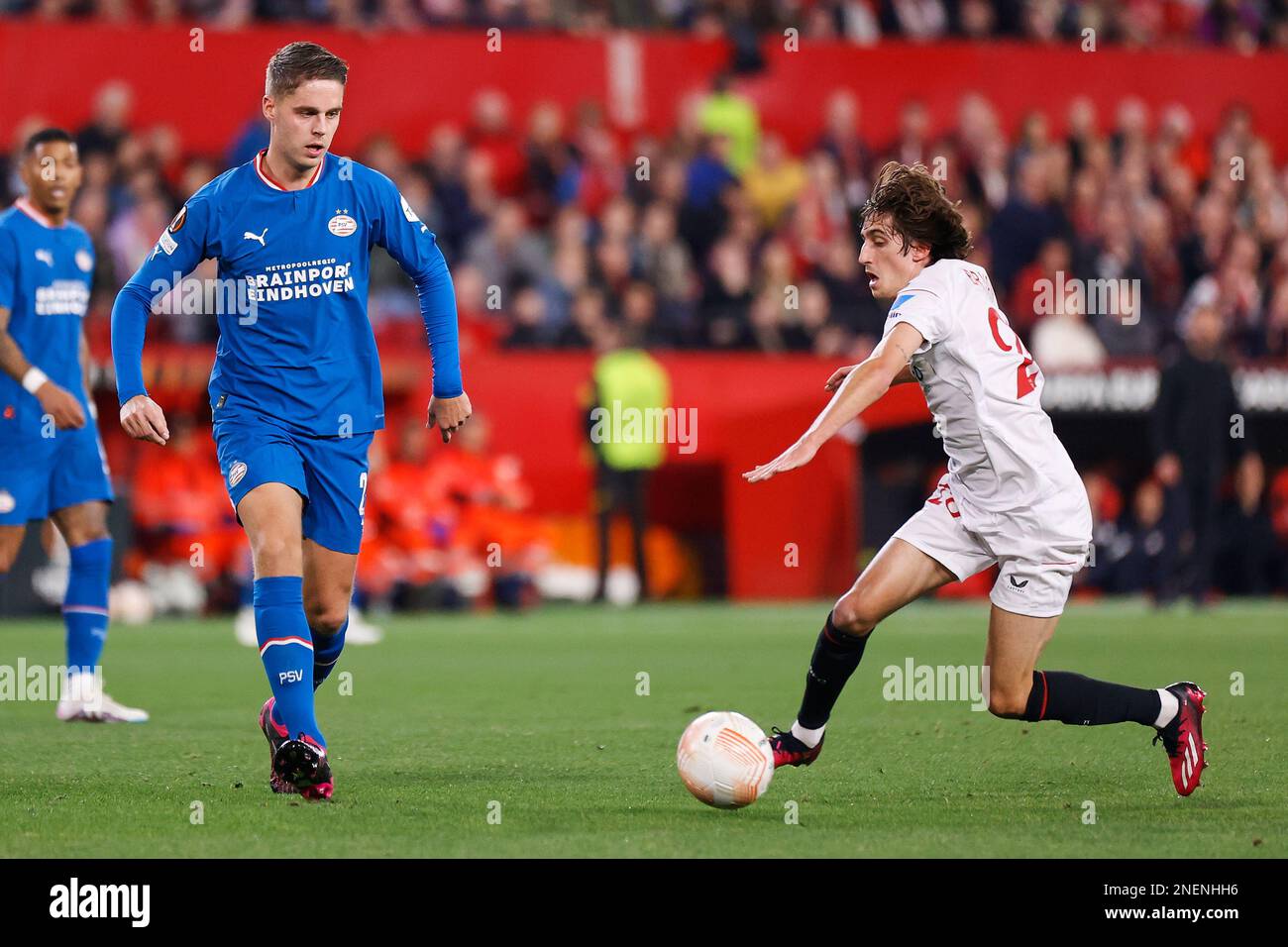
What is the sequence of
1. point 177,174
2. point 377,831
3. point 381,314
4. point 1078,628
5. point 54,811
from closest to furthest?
point 377,831, point 54,811, point 1078,628, point 381,314, point 177,174

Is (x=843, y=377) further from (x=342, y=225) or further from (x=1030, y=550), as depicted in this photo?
(x=342, y=225)

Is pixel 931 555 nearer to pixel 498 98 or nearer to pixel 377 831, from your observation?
pixel 377 831

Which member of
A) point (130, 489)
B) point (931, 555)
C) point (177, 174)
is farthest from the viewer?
point (177, 174)

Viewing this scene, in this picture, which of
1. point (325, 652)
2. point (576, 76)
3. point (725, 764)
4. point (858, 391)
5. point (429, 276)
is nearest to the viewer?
point (858, 391)

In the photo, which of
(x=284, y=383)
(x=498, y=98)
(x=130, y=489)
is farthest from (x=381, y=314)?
(x=284, y=383)

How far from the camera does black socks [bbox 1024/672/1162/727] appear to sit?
6.31 metres

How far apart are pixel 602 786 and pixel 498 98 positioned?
15526mm

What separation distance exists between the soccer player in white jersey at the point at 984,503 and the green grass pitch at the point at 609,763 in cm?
32

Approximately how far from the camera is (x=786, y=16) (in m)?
22.8

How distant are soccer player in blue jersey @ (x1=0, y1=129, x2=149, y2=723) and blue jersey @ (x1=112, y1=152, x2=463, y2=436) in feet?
8.13

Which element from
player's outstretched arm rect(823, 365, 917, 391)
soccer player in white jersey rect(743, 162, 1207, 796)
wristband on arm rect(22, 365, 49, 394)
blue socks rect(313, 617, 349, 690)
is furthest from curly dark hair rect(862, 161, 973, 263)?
wristband on arm rect(22, 365, 49, 394)

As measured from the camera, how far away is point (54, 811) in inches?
234

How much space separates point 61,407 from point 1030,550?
4278 mm

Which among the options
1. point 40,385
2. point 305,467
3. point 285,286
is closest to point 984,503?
point 305,467
